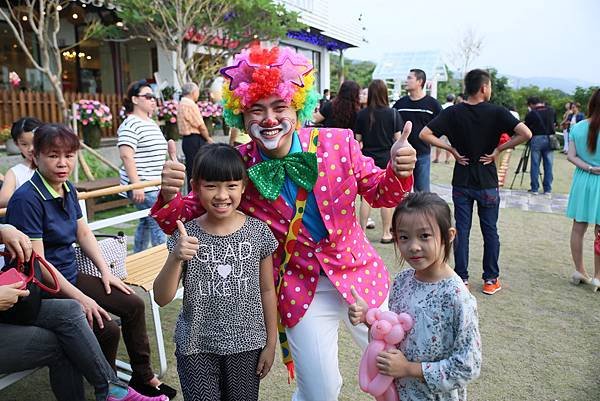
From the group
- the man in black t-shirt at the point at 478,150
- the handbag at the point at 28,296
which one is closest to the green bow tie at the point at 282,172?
the handbag at the point at 28,296

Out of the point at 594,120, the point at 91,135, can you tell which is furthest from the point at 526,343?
the point at 91,135

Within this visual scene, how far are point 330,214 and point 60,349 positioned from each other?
1.50 meters

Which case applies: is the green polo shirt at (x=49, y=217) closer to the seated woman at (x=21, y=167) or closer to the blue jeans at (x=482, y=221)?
the seated woman at (x=21, y=167)

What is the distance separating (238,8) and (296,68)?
1087 centimetres

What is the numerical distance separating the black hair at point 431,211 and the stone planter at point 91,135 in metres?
8.44

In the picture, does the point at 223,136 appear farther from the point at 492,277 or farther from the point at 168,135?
the point at 492,277

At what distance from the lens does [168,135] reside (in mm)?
11109

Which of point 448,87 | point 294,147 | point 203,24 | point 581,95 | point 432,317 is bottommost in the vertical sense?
point 432,317

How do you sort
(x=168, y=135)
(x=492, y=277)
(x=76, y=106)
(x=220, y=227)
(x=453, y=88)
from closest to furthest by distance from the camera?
(x=220, y=227) → (x=492, y=277) → (x=76, y=106) → (x=168, y=135) → (x=453, y=88)

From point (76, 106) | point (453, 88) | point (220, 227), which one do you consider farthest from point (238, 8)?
point (453, 88)

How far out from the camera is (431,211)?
183 centimetres

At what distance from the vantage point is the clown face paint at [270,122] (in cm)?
212

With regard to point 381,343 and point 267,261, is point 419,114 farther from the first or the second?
point 381,343

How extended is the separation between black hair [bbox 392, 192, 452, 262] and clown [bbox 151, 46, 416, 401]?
0.22 metres
